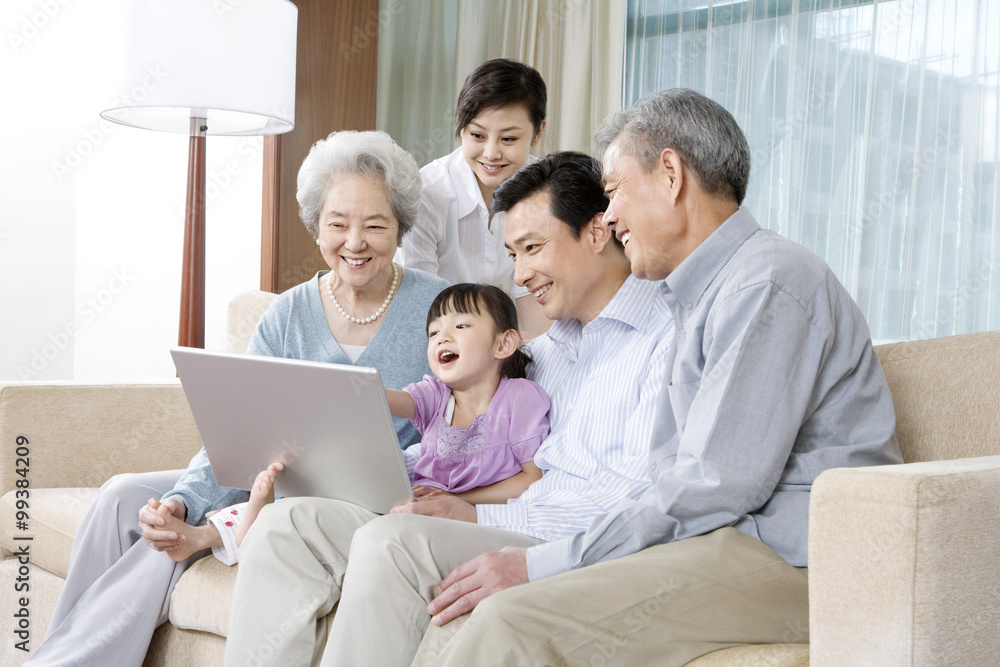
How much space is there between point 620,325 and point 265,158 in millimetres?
2261

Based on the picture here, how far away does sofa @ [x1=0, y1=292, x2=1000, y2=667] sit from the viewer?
93cm

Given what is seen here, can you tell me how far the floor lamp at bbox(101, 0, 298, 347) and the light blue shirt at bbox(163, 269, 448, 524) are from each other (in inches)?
28.2

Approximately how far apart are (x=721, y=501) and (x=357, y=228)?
39.0 inches

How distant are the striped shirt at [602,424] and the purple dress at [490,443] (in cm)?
4

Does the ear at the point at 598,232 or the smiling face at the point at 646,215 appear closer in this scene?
the smiling face at the point at 646,215

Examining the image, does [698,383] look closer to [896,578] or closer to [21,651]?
[896,578]

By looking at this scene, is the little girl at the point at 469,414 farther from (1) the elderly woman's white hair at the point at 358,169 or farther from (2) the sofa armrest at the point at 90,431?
(2) the sofa armrest at the point at 90,431

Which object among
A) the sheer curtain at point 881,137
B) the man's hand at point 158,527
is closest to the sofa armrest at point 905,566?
the man's hand at point 158,527

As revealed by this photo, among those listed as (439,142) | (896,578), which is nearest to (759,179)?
(439,142)

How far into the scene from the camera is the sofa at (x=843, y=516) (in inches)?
36.8

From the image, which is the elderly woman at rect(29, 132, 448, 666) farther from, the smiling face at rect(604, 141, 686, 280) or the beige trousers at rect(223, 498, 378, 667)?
the smiling face at rect(604, 141, 686, 280)

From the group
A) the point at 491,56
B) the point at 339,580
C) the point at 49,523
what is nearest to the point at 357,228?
the point at 339,580

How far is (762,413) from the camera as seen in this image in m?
1.12

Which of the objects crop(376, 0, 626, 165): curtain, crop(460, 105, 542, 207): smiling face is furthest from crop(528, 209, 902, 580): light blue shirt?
crop(376, 0, 626, 165): curtain
